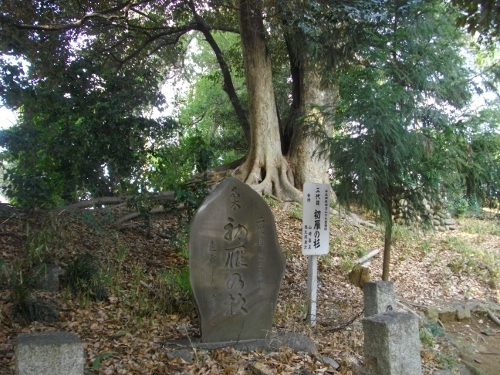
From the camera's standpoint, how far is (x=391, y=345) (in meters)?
4.04

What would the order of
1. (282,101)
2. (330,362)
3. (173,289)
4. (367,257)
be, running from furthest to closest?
(282,101), (367,257), (173,289), (330,362)

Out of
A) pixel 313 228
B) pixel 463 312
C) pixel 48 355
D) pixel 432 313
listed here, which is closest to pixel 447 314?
pixel 463 312

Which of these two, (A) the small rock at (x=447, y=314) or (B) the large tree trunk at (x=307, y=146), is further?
(B) the large tree trunk at (x=307, y=146)

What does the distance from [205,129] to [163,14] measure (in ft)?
25.6

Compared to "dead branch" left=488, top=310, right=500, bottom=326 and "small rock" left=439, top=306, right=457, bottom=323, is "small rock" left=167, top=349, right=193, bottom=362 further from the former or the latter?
"dead branch" left=488, top=310, right=500, bottom=326

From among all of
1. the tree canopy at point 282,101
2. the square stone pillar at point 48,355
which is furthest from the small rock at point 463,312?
the square stone pillar at point 48,355

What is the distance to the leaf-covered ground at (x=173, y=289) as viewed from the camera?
472 centimetres

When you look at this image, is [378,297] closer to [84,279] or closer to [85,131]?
[84,279]

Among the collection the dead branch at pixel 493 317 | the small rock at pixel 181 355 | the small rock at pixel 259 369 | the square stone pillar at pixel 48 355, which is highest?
the square stone pillar at pixel 48 355

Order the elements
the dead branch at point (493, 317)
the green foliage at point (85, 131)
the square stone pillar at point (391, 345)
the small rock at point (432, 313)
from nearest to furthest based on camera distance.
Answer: the square stone pillar at point (391, 345)
the green foliage at point (85, 131)
the small rock at point (432, 313)
the dead branch at point (493, 317)

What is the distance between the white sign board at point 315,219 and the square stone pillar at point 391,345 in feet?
6.80

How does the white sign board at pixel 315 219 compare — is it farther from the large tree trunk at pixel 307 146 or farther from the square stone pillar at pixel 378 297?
the large tree trunk at pixel 307 146

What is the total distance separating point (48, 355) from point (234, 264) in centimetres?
247

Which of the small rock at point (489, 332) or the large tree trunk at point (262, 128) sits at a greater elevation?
the large tree trunk at point (262, 128)
